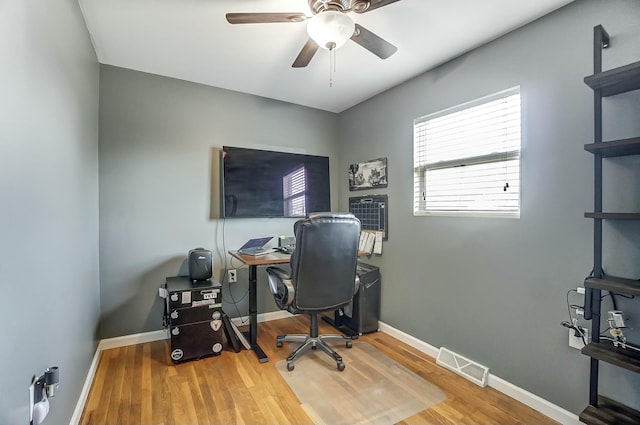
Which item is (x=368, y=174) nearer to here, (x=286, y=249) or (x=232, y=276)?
(x=286, y=249)

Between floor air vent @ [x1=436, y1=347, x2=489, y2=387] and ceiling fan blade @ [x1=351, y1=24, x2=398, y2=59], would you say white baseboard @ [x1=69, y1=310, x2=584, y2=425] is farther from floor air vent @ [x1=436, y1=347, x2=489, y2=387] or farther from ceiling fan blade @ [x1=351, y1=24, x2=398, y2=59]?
ceiling fan blade @ [x1=351, y1=24, x2=398, y2=59]

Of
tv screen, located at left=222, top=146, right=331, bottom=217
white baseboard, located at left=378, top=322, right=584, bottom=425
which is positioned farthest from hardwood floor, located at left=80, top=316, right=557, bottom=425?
tv screen, located at left=222, top=146, right=331, bottom=217

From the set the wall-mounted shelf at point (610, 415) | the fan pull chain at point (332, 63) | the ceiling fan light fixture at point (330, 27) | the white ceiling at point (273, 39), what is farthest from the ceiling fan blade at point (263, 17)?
the wall-mounted shelf at point (610, 415)

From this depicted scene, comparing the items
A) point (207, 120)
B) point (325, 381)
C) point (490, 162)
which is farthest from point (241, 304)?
point (490, 162)

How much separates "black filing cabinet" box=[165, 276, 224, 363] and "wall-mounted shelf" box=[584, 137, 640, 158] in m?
2.56

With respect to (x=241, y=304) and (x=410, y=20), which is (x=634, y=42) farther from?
(x=241, y=304)

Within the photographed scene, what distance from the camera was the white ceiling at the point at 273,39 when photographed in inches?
68.4

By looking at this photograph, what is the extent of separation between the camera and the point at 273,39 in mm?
2070

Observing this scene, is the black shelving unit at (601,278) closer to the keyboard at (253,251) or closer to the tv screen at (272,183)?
the keyboard at (253,251)

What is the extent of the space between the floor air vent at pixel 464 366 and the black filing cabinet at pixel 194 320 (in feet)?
5.88

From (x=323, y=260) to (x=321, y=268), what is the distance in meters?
0.06

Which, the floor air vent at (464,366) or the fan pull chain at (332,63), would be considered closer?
the floor air vent at (464,366)

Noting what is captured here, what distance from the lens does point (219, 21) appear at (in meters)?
1.88

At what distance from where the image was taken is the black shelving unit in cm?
129
